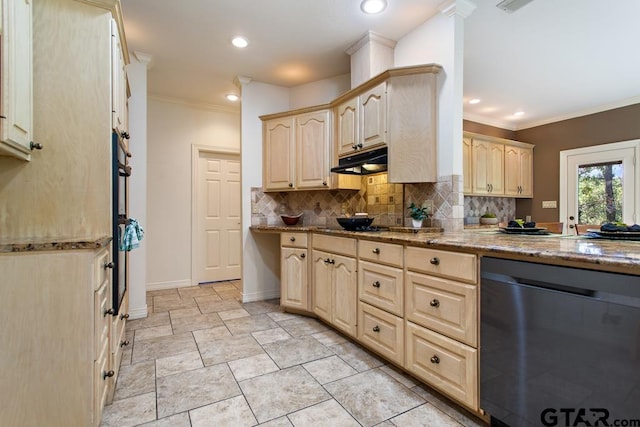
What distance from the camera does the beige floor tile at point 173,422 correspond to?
1517 millimetres

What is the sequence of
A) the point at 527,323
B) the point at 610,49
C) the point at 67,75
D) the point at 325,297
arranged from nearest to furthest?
1. the point at 527,323
2. the point at 67,75
3. the point at 325,297
4. the point at 610,49

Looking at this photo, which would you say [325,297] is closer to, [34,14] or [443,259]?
[443,259]

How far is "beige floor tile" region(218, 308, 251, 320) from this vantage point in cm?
310

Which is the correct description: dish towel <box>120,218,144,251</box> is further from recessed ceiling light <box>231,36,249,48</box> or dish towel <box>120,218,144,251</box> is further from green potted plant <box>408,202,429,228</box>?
green potted plant <box>408,202,429,228</box>

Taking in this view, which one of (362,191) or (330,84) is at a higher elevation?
(330,84)

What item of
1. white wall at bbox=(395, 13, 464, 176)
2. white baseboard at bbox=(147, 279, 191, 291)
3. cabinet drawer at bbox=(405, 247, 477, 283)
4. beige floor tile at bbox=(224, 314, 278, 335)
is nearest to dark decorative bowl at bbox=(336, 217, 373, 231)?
white wall at bbox=(395, 13, 464, 176)

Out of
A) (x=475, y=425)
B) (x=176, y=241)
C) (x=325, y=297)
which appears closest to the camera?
(x=475, y=425)

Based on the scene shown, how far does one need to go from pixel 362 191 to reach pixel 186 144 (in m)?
2.67

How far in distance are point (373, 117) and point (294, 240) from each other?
1.39 meters

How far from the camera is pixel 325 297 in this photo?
9.00ft

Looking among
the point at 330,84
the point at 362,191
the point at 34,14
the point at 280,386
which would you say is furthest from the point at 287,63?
the point at 280,386

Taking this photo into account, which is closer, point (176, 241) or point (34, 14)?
point (34, 14)

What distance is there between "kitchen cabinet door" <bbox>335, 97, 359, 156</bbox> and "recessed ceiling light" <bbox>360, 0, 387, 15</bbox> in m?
0.69

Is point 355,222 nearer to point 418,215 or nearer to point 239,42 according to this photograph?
point 418,215
